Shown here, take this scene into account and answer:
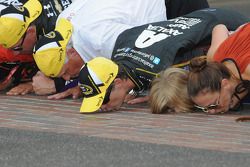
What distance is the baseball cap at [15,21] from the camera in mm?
7473

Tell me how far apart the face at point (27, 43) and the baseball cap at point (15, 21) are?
0.19 ft

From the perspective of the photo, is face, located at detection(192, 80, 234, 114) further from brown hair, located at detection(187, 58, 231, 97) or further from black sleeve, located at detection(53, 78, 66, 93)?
black sleeve, located at detection(53, 78, 66, 93)

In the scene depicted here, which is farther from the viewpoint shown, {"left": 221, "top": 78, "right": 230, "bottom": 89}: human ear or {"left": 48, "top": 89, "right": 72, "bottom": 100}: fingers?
{"left": 48, "top": 89, "right": 72, "bottom": 100}: fingers

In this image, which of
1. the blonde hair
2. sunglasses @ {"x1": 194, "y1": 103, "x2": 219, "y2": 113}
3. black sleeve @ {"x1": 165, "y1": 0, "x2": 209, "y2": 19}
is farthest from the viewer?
black sleeve @ {"x1": 165, "y1": 0, "x2": 209, "y2": 19}

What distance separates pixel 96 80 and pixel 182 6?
5.35ft

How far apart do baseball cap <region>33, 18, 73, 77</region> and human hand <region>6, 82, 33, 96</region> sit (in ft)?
2.06

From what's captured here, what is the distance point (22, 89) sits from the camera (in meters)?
7.80

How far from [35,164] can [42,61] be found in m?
2.62

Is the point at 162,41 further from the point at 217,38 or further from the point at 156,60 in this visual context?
the point at 217,38

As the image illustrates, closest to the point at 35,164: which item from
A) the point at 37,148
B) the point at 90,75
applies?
the point at 37,148

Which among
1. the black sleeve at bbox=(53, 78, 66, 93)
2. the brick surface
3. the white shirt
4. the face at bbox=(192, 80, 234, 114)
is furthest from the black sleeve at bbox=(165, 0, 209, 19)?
the face at bbox=(192, 80, 234, 114)

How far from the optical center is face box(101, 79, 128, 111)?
254 inches

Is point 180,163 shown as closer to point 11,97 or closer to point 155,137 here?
point 155,137

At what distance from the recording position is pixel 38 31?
25.3 ft
